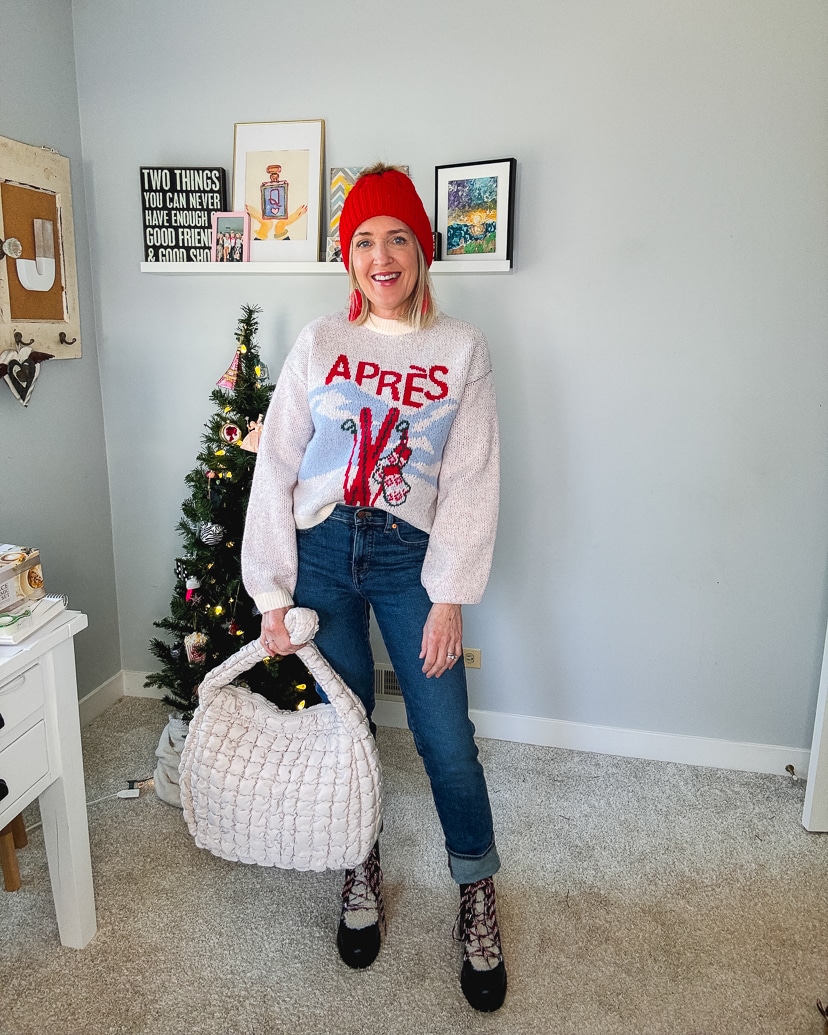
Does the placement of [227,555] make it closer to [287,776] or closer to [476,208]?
[287,776]

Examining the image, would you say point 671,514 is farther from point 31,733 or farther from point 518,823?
point 31,733

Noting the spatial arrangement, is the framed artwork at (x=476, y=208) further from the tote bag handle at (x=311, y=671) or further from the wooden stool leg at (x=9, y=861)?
the wooden stool leg at (x=9, y=861)

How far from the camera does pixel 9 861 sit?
1677 millimetres

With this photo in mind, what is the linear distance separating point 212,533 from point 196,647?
0.99ft

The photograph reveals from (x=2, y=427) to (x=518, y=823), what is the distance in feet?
5.65

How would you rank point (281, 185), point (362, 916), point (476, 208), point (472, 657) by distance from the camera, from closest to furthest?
point (362, 916)
point (476, 208)
point (281, 185)
point (472, 657)

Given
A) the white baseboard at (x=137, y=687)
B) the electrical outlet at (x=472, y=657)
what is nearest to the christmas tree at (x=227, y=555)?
the electrical outlet at (x=472, y=657)

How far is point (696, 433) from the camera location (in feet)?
6.74

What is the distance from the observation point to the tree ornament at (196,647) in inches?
76.3

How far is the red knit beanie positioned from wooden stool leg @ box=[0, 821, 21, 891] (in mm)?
1461

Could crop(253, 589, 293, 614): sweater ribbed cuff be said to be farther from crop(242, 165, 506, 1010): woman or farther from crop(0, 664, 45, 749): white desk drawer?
crop(0, 664, 45, 749): white desk drawer

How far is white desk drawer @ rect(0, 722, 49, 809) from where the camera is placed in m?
1.28

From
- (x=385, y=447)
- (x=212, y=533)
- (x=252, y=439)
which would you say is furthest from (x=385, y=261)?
(x=212, y=533)

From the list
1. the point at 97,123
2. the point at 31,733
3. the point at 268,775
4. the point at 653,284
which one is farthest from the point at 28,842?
the point at 653,284
